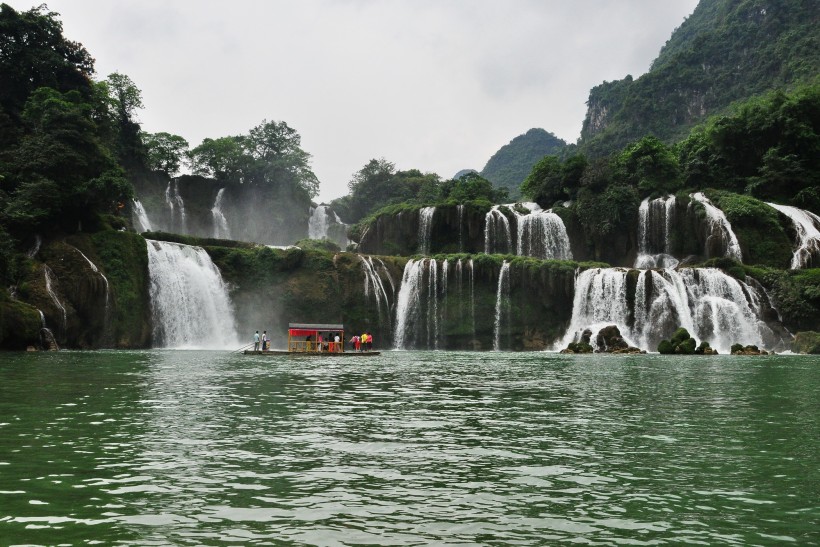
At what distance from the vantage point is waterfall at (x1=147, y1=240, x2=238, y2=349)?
148ft

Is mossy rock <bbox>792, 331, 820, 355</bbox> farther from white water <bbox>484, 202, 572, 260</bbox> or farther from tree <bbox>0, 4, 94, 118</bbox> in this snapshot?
tree <bbox>0, 4, 94, 118</bbox>

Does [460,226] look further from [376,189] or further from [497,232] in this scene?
[376,189]

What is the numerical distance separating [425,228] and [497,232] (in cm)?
689

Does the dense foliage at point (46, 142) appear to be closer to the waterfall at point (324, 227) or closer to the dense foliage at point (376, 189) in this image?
the waterfall at point (324, 227)

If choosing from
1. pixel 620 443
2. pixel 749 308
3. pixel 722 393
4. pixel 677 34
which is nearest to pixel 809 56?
pixel 749 308

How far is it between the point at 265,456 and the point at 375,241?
5561 cm

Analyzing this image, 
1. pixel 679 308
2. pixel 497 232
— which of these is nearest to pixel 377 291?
pixel 497 232

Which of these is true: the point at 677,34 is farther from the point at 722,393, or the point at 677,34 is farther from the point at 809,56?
the point at 722,393

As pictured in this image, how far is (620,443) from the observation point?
34.3 ft

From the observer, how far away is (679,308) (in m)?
45.8

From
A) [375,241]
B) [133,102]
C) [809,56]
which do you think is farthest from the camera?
[809,56]

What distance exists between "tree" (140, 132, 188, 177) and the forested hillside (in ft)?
277

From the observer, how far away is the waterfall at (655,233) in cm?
5784

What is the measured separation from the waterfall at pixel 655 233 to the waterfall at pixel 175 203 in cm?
4994
